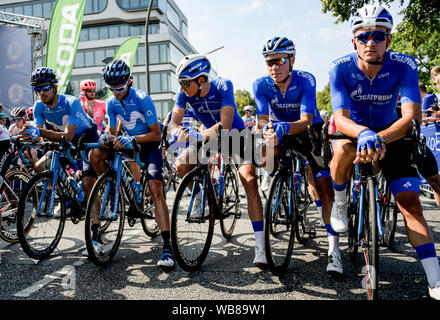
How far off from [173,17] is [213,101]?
52763mm

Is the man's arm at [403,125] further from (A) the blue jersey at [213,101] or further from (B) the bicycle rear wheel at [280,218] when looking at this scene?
(A) the blue jersey at [213,101]

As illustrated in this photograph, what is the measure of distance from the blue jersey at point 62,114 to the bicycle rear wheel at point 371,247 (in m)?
3.68

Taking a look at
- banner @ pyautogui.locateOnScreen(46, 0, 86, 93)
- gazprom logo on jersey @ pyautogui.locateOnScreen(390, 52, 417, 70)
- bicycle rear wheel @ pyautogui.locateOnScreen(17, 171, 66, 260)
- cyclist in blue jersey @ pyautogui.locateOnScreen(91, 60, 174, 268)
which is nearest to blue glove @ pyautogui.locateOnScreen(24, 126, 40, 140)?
bicycle rear wheel @ pyautogui.locateOnScreen(17, 171, 66, 260)

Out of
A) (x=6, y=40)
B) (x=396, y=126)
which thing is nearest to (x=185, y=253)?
(x=396, y=126)

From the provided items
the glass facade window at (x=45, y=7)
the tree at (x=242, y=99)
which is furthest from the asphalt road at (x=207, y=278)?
the tree at (x=242, y=99)

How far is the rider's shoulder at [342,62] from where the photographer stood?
9.55 feet

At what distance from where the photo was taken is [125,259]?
3842 mm

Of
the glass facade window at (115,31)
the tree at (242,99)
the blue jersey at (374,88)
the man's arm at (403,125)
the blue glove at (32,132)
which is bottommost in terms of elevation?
the man's arm at (403,125)

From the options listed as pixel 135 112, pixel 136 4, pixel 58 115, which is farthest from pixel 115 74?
pixel 136 4

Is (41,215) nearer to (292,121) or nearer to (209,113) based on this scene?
Result: (209,113)

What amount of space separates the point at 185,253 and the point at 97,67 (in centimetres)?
4799

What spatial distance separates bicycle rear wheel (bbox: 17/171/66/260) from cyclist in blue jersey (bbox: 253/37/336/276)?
2589mm

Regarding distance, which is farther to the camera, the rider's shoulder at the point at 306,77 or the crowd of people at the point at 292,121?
the rider's shoulder at the point at 306,77
